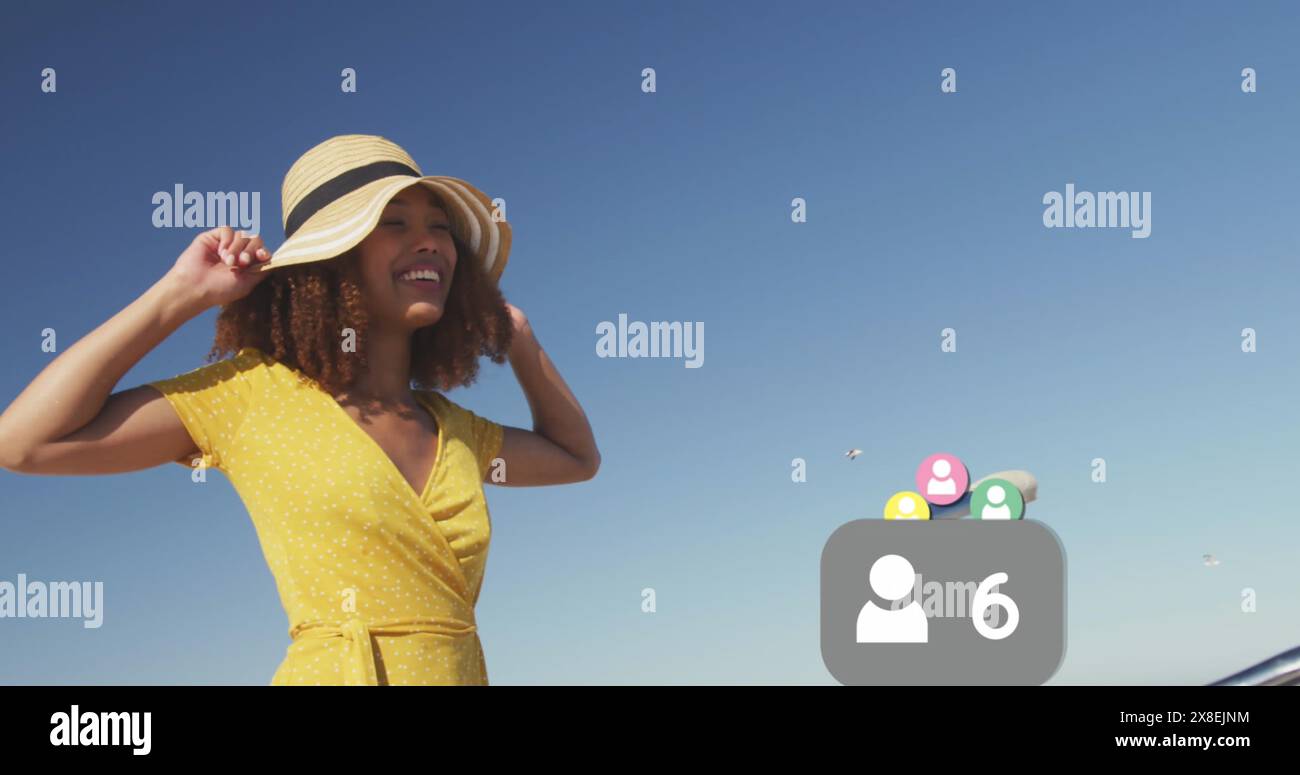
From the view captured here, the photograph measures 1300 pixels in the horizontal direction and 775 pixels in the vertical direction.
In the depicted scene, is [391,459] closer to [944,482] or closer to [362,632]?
[362,632]

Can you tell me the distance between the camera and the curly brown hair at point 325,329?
94.3 inches

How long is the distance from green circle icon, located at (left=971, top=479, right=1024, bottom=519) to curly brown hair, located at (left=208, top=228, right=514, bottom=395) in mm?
1770

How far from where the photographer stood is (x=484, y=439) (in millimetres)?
2705

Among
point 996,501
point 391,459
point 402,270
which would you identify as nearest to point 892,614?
point 996,501

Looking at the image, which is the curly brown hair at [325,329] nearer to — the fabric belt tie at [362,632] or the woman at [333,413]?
the woman at [333,413]

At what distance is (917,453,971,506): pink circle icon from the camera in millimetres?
3842

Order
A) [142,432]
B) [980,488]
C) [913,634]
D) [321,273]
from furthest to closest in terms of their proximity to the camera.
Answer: [980,488] → [913,634] → [321,273] → [142,432]

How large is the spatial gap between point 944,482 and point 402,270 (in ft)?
6.77

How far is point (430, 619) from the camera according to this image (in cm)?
226

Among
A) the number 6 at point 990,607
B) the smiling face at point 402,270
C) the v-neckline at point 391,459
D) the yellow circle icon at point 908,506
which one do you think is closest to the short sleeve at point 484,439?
the v-neckline at point 391,459
